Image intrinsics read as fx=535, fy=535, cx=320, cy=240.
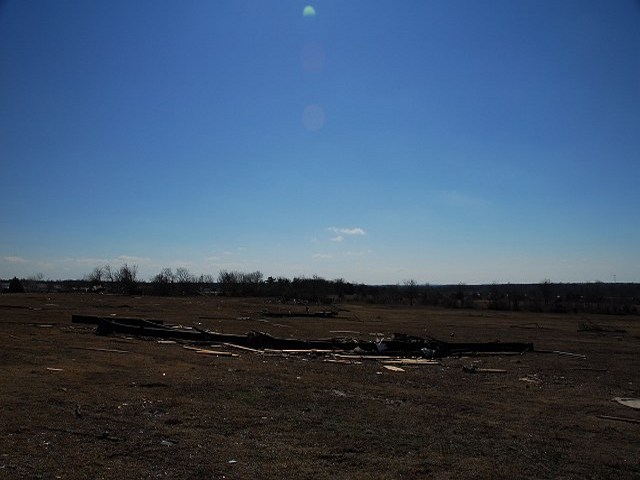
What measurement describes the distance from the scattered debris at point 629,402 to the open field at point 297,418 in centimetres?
35

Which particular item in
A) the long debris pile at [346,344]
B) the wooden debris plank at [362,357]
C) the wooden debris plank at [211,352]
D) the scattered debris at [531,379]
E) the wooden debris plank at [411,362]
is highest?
the long debris pile at [346,344]

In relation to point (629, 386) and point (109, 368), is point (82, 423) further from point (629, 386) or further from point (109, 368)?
point (629, 386)

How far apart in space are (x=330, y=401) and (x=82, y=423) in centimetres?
465

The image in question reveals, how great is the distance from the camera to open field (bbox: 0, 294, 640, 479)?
6.58 meters

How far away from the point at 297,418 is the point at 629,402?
7.60 metres

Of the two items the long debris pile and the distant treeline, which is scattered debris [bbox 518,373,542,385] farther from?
the distant treeline

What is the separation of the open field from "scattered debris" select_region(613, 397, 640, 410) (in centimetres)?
35

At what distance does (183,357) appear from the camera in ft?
54.7

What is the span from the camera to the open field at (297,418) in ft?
21.6

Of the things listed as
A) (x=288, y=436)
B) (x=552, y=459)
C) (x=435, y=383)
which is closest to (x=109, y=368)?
(x=288, y=436)

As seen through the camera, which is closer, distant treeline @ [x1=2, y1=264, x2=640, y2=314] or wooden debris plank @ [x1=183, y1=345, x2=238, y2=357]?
wooden debris plank @ [x1=183, y1=345, x2=238, y2=357]

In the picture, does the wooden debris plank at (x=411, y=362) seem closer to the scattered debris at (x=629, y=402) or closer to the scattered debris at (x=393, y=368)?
the scattered debris at (x=393, y=368)

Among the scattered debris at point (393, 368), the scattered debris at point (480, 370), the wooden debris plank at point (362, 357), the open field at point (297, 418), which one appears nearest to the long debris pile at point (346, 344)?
the wooden debris plank at point (362, 357)

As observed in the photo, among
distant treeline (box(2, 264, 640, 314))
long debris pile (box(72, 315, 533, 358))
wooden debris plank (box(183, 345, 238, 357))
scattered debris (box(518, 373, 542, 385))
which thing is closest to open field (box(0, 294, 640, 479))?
scattered debris (box(518, 373, 542, 385))
